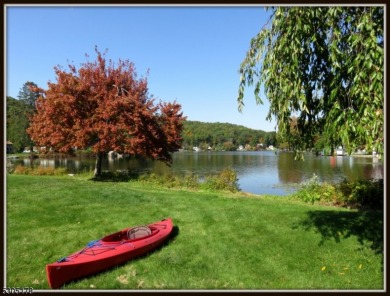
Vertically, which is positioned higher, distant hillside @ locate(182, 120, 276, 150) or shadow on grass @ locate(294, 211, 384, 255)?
distant hillside @ locate(182, 120, 276, 150)

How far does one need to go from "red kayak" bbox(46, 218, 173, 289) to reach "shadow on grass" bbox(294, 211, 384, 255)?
419cm

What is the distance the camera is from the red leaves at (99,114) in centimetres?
1961

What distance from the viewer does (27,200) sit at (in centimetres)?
1164

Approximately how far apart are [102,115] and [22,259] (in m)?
13.3

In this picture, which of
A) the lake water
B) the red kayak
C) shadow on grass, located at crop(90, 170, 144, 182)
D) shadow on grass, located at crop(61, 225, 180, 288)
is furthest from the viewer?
the lake water

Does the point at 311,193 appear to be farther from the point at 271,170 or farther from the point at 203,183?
the point at 271,170

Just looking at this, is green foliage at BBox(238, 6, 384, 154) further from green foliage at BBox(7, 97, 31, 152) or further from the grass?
green foliage at BBox(7, 97, 31, 152)

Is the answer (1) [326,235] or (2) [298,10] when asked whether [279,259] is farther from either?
(2) [298,10]

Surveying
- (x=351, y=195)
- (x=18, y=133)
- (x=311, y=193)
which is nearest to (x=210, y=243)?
(x=351, y=195)

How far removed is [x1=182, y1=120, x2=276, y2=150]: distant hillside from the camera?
494 ft

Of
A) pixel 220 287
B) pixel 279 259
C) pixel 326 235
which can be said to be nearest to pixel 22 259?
pixel 220 287

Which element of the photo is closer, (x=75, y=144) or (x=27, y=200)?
(x=27, y=200)

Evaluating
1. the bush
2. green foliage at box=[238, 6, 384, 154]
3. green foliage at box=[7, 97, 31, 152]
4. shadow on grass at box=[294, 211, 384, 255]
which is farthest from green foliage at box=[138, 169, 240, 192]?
green foliage at box=[7, 97, 31, 152]

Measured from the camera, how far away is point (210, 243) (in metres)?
8.27
